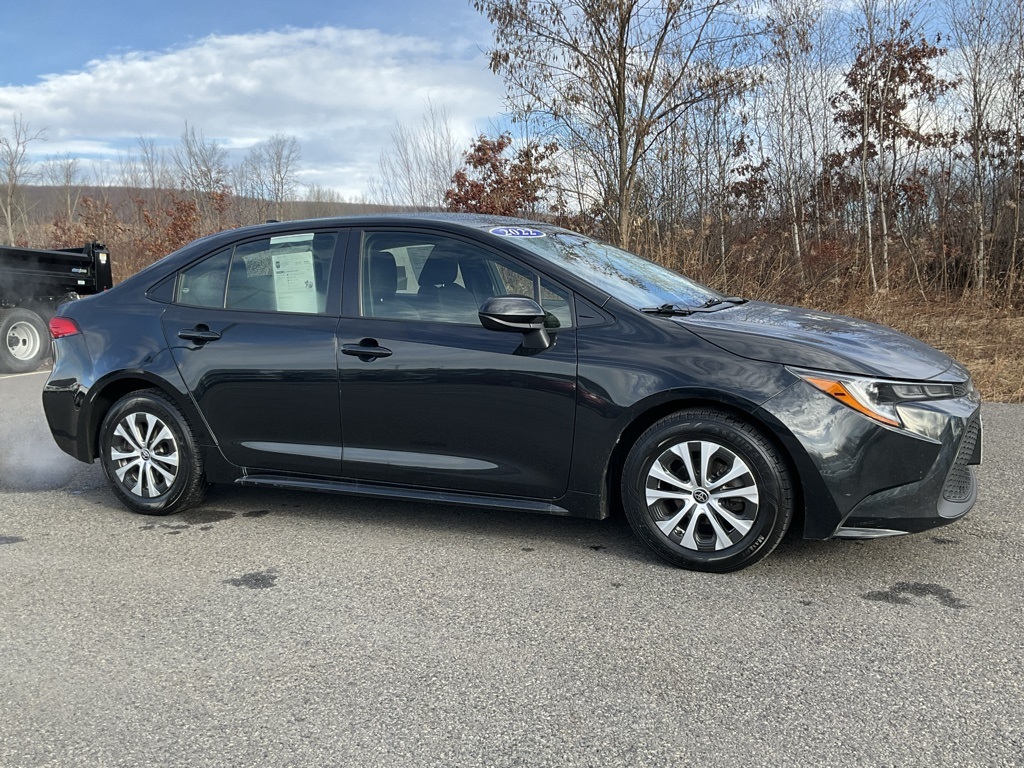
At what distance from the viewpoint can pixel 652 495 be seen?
3.75 metres

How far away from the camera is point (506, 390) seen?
12.9ft

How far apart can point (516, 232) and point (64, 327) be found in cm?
271

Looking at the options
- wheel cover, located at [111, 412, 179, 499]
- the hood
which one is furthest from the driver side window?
wheel cover, located at [111, 412, 179, 499]

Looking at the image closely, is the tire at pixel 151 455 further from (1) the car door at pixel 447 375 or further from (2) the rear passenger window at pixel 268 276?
(1) the car door at pixel 447 375

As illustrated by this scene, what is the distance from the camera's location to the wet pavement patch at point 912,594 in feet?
11.1

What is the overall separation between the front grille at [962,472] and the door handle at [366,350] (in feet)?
8.35

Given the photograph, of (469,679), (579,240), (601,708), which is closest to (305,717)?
(469,679)

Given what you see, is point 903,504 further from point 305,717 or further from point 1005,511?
point 305,717

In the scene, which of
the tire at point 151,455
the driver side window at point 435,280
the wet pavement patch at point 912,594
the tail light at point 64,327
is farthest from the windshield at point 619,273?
the tail light at point 64,327

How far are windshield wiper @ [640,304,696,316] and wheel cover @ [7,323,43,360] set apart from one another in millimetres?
10491

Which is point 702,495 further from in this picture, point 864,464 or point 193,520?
point 193,520

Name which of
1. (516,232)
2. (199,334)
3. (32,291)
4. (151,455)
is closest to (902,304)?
(516,232)

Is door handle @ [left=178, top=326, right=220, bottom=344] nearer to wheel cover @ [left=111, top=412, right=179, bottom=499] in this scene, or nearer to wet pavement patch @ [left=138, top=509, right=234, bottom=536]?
wheel cover @ [left=111, top=412, right=179, bottom=499]

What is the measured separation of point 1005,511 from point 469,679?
3.21 meters
